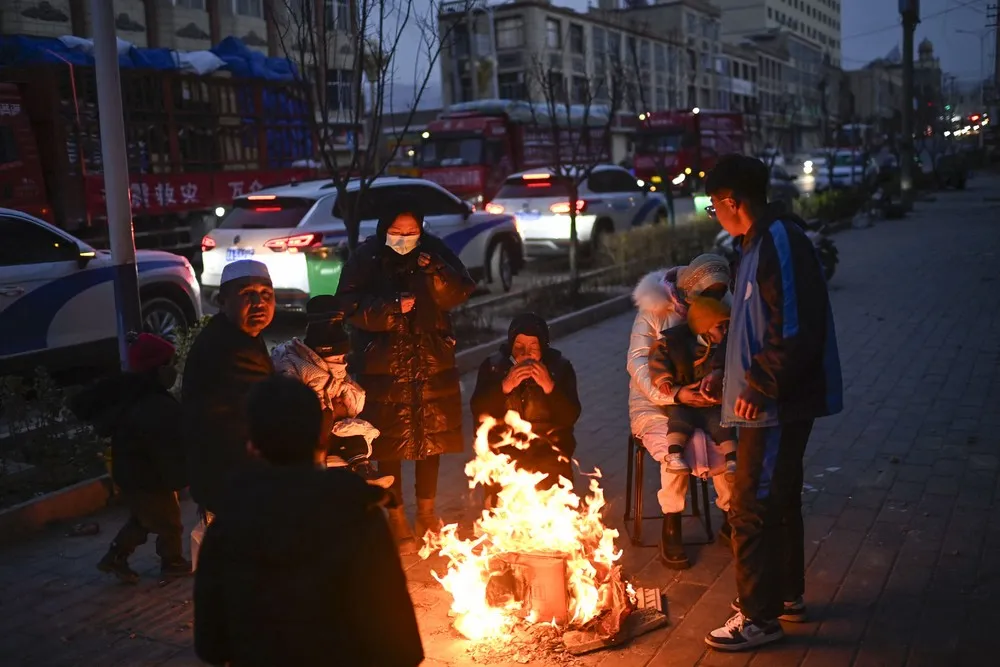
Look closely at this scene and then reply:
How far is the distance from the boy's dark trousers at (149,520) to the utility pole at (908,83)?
2900cm

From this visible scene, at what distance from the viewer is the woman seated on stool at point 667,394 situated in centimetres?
482

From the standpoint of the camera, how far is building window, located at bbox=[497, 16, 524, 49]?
60062mm

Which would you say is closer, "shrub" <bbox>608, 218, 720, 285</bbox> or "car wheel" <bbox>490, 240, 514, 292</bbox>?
"car wheel" <bbox>490, 240, 514, 292</bbox>

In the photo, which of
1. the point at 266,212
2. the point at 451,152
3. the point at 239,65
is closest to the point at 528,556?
the point at 266,212

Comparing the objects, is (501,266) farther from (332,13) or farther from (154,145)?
(154,145)

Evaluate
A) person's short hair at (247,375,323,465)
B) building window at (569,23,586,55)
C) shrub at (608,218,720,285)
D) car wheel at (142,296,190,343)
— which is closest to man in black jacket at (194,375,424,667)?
person's short hair at (247,375,323,465)

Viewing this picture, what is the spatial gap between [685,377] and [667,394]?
0.44 ft

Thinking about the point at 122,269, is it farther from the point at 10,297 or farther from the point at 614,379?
the point at 614,379

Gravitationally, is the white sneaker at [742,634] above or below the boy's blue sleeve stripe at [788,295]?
below

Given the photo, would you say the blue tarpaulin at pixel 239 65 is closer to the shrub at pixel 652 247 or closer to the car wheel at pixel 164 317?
the shrub at pixel 652 247

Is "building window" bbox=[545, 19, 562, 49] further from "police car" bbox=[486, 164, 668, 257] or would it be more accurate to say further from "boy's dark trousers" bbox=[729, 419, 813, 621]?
"boy's dark trousers" bbox=[729, 419, 813, 621]

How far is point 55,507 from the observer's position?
5.84 metres

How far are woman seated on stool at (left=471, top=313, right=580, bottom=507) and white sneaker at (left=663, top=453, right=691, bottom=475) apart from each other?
62cm

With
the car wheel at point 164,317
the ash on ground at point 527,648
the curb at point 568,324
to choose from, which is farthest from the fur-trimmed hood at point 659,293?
the car wheel at point 164,317
